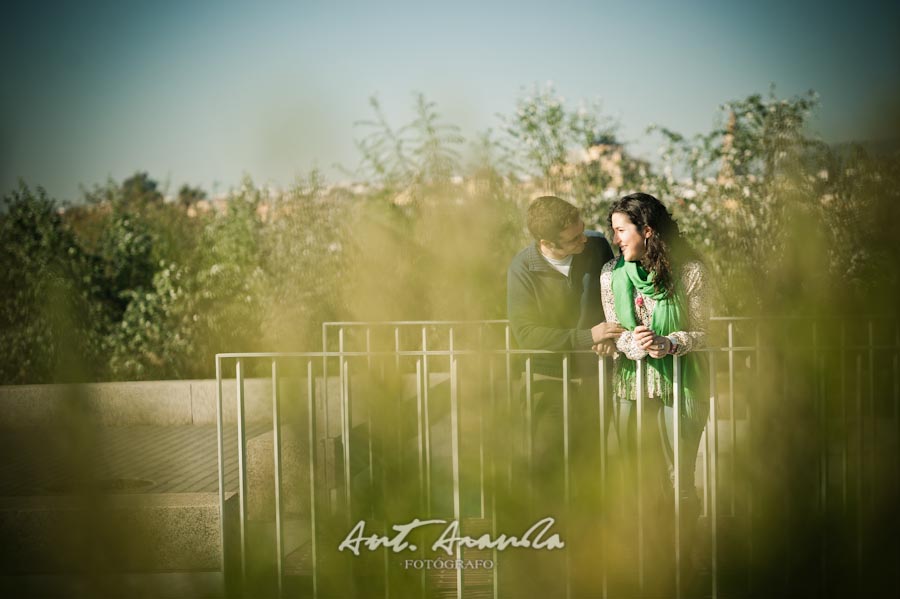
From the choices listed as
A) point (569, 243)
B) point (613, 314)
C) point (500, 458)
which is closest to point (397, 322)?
point (500, 458)

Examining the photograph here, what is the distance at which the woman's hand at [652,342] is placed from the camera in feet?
10.4

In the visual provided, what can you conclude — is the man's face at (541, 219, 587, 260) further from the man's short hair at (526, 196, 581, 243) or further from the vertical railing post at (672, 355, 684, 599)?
the vertical railing post at (672, 355, 684, 599)

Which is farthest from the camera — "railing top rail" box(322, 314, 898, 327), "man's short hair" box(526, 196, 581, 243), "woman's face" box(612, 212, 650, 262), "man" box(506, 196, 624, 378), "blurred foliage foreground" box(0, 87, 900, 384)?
"woman's face" box(612, 212, 650, 262)

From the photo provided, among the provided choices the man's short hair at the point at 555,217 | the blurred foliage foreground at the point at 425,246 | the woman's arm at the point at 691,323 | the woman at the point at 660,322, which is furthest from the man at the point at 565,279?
the blurred foliage foreground at the point at 425,246

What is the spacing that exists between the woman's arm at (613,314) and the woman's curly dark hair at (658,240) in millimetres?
197

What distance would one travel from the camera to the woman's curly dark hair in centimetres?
331

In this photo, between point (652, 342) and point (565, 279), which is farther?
point (565, 279)

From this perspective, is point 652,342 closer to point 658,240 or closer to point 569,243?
point 658,240

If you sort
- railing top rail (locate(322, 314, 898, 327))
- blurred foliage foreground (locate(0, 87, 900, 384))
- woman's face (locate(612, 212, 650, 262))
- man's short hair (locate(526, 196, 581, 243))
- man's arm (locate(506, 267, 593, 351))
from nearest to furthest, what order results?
1. blurred foliage foreground (locate(0, 87, 900, 384))
2. railing top rail (locate(322, 314, 898, 327))
3. man's arm (locate(506, 267, 593, 351))
4. man's short hair (locate(526, 196, 581, 243))
5. woman's face (locate(612, 212, 650, 262))

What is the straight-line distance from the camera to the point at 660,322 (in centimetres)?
330

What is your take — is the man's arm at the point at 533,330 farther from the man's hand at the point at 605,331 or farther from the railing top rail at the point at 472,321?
the railing top rail at the point at 472,321

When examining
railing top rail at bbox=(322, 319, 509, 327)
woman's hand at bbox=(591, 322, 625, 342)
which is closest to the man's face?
woman's hand at bbox=(591, 322, 625, 342)

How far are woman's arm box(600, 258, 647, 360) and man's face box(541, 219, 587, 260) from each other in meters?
0.18

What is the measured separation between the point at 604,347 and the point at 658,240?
1.60 ft
